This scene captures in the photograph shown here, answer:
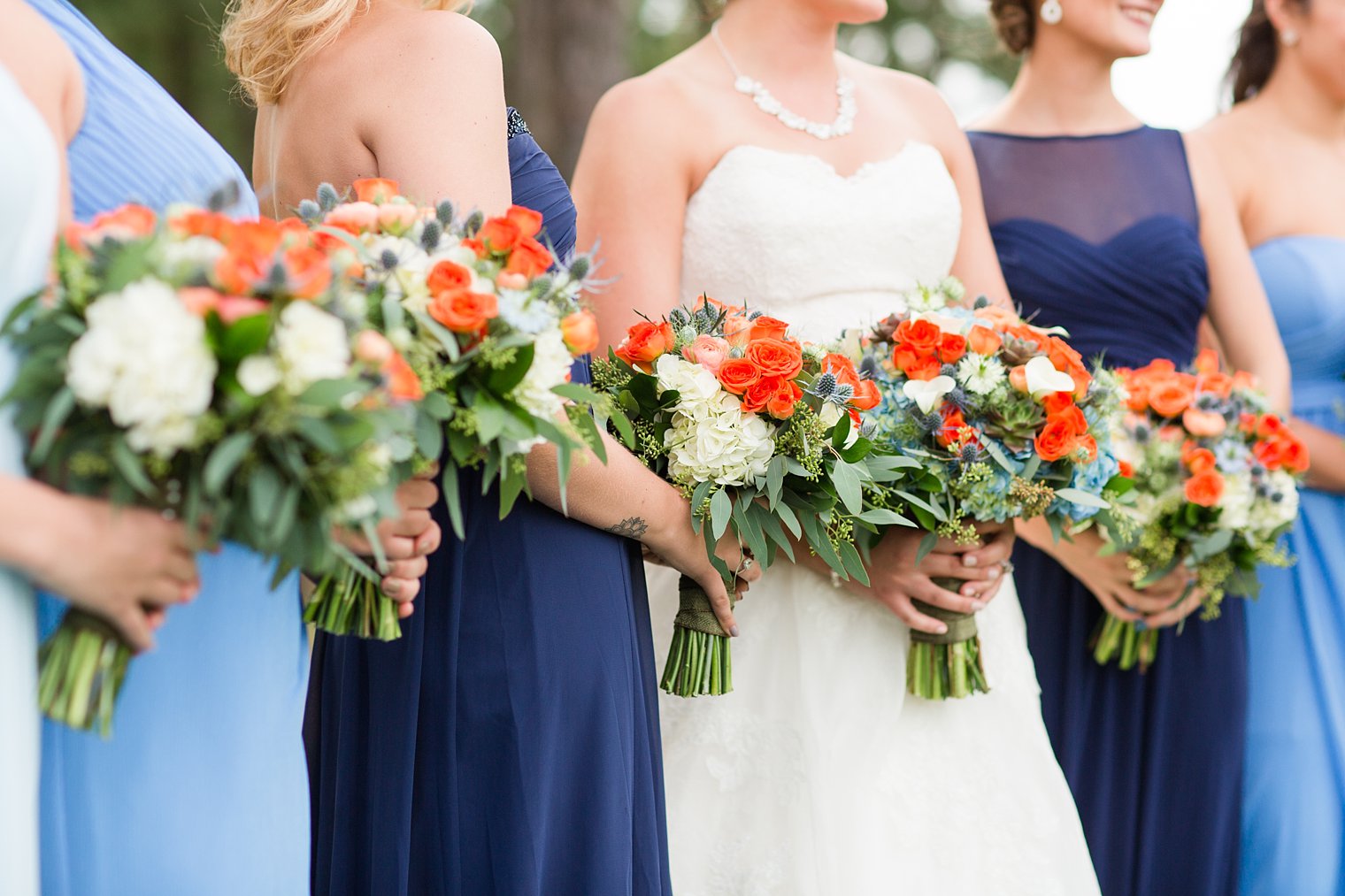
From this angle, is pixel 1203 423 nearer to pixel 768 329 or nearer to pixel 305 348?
pixel 768 329

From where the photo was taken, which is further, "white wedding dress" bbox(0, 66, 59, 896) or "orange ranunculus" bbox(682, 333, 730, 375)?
"orange ranunculus" bbox(682, 333, 730, 375)

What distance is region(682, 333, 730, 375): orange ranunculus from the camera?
2662 mm

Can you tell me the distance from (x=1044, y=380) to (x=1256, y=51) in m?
2.57

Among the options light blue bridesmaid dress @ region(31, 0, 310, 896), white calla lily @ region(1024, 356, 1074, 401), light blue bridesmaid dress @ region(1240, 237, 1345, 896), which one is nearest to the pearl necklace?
white calla lily @ region(1024, 356, 1074, 401)

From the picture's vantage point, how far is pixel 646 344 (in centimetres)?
270

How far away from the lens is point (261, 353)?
1.62m

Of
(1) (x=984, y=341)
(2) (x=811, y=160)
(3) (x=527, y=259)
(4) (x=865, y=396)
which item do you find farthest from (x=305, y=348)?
(2) (x=811, y=160)

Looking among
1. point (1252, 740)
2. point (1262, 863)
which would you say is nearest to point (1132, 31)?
point (1252, 740)

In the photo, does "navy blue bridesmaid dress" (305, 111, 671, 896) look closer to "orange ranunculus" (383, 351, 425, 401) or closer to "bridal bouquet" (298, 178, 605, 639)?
"bridal bouquet" (298, 178, 605, 639)

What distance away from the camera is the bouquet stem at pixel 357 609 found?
226 centimetres

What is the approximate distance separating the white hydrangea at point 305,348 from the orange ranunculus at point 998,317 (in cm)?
182

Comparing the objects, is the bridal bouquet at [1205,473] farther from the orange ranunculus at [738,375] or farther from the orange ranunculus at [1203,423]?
the orange ranunculus at [738,375]

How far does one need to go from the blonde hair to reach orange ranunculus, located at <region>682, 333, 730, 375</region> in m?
0.86

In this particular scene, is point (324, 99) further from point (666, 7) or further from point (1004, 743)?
point (666, 7)
